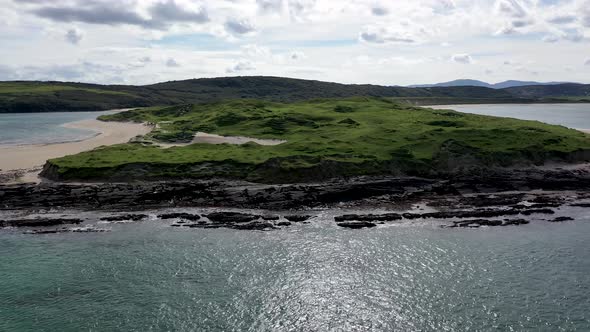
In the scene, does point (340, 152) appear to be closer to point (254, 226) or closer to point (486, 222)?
point (486, 222)

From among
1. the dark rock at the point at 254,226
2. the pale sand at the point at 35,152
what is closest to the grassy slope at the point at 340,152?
the pale sand at the point at 35,152

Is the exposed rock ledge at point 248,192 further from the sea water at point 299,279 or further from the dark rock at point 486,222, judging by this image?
the dark rock at point 486,222

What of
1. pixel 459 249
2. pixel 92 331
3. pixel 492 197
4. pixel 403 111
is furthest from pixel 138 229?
pixel 403 111

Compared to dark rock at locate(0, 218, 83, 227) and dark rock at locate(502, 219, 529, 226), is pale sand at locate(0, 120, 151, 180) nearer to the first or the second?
dark rock at locate(0, 218, 83, 227)

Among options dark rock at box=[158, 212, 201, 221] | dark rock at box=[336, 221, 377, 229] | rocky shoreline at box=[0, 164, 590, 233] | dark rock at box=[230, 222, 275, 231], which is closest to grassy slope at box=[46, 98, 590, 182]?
rocky shoreline at box=[0, 164, 590, 233]

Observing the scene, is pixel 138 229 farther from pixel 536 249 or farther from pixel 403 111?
pixel 403 111

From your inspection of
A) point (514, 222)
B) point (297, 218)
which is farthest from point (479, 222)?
point (297, 218)
